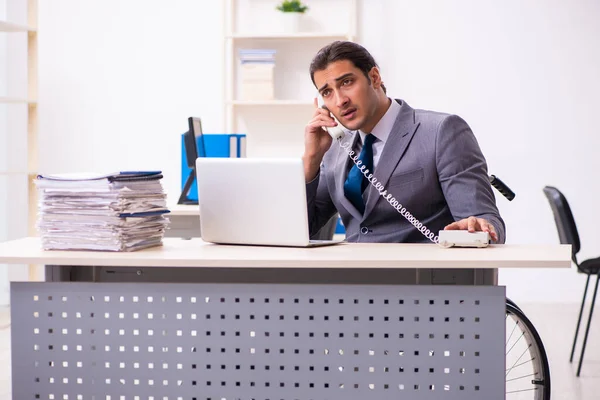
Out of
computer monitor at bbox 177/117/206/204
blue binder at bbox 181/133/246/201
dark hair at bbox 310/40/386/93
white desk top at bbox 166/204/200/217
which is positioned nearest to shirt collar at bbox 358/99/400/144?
dark hair at bbox 310/40/386/93

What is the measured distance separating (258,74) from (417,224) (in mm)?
3120

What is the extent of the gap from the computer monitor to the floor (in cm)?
118

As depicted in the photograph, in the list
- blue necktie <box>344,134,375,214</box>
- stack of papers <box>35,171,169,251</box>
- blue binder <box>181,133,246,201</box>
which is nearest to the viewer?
stack of papers <box>35,171,169,251</box>

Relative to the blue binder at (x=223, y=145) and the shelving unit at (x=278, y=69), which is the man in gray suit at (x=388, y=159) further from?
the shelving unit at (x=278, y=69)

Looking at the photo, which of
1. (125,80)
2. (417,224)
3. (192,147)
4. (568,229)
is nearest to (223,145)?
(192,147)

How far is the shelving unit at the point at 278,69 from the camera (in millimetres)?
5547

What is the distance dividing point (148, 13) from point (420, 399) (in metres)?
4.41

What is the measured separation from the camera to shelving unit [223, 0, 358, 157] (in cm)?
555

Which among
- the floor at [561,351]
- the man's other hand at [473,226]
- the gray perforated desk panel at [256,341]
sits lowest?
the floor at [561,351]

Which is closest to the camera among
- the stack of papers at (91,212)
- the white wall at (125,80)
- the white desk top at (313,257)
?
the white desk top at (313,257)

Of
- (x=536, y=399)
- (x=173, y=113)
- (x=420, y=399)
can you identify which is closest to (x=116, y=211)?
(x=420, y=399)

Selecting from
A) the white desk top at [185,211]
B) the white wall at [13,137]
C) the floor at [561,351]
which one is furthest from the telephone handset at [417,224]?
the white wall at [13,137]

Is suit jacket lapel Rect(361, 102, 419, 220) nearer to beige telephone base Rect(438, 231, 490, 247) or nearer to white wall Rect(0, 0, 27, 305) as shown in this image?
beige telephone base Rect(438, 231, 490, 247)

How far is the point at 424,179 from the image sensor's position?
2.49m
